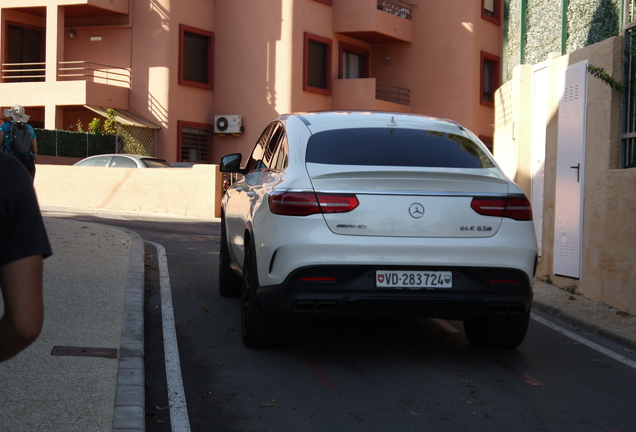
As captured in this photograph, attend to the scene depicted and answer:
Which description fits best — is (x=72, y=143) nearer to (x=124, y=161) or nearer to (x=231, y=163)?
(x=124, y=161)

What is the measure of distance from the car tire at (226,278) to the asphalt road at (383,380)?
0.77 metres

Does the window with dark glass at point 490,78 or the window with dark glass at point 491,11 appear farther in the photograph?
the window with dark glass at point 490,78

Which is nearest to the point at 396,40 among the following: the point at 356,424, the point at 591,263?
the point at 591,263

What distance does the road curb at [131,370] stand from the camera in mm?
4449

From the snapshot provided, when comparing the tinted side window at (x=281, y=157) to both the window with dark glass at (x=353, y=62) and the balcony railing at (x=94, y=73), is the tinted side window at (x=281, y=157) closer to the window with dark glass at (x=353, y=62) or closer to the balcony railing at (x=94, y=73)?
the balcony railing at (x=94, y=73)

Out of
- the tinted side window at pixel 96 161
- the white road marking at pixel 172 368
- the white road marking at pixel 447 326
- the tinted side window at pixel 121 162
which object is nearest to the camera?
the white road marking at pixel 172 368

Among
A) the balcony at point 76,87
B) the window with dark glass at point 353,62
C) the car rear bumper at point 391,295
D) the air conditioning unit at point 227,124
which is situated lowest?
the car rear bumper at point 391,295

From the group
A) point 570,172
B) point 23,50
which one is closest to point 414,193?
point 570,172

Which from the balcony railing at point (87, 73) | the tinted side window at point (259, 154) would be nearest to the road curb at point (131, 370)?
the tinted side window at point (259, 154)

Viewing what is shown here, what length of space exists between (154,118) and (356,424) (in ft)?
80.6

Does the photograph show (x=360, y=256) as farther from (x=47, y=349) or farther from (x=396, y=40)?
(x=396, y=40)

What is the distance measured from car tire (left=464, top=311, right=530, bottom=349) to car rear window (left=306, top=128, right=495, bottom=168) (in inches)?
45.9

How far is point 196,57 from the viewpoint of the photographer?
29062 mm

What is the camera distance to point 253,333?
20.7 feet
